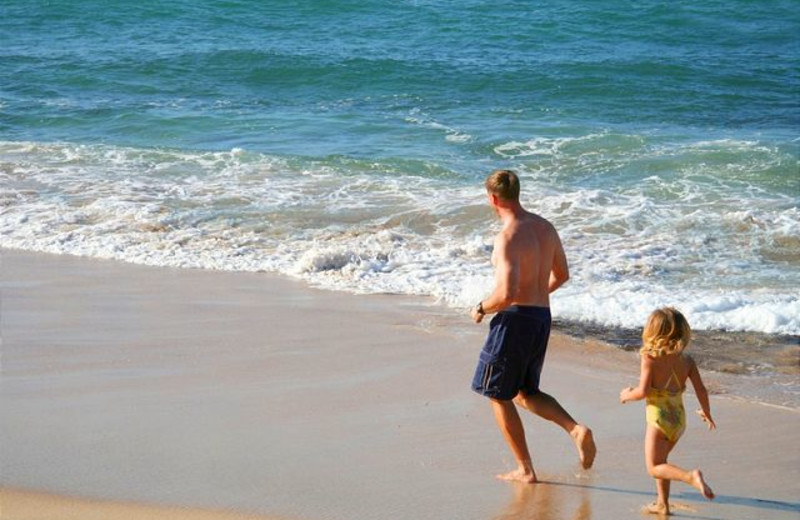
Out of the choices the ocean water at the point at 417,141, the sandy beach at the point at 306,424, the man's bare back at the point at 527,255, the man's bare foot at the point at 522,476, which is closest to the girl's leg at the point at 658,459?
the sandy beach at the point at 306,424

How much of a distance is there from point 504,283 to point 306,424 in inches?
54.9

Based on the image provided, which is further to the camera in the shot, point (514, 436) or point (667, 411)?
point (514, 436)

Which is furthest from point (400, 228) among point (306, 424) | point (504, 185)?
point (504, 185)

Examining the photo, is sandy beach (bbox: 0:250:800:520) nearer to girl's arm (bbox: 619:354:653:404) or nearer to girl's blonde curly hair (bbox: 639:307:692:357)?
girl's arm (bbox: 619:354:653:404)

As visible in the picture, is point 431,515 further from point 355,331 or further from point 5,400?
point 355,331

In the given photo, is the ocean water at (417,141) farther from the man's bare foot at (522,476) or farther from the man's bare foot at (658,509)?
the man's bare foot at (658,509)

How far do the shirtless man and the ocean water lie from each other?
322 centimetres

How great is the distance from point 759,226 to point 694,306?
3354 millimetres

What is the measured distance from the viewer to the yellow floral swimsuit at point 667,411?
4.89 metres

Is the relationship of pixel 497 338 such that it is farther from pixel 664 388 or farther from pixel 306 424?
pixel 306 424

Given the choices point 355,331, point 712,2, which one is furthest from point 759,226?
point 712,2

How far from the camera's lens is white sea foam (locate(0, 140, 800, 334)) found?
915 cm

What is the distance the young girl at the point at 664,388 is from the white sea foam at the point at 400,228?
3434 millimetres

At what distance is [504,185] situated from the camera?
511 cm
